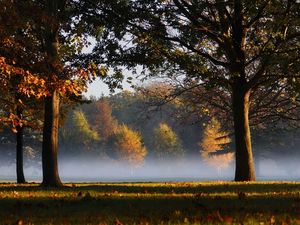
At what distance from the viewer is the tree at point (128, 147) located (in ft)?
311

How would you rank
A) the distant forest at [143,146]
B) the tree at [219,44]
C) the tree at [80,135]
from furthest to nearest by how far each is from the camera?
the tree at [80,135]
the distant forest at [143,146]
the tree at [219,44]

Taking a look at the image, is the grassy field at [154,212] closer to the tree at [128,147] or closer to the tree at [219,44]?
the tree at [219,44]

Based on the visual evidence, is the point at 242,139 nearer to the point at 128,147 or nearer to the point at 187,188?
the point at 187,188

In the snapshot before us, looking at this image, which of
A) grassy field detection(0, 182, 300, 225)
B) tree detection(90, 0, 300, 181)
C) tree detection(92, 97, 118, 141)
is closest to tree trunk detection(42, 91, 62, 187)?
tree detection(90, 0, 300, 181)

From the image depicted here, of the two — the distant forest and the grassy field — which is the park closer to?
the grassy field

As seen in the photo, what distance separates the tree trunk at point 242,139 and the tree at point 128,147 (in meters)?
70.3

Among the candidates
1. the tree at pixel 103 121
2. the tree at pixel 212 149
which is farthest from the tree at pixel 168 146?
the tree at pixel 103 121

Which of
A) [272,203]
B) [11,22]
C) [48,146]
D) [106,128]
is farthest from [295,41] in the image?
[106,128]

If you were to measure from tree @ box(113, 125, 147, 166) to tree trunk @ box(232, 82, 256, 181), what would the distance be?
70.3 meters

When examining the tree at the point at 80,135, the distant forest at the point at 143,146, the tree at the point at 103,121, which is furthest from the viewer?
the tree at the point at 103,121

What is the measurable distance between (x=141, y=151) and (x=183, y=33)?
73167mm

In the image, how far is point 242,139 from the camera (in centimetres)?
2409

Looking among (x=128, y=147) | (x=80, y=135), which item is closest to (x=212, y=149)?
(x=128, y=147)

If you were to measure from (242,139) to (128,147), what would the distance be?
7284 centimetres
